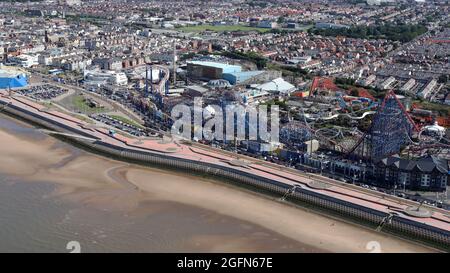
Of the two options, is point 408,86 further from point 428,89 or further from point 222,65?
point 222,65

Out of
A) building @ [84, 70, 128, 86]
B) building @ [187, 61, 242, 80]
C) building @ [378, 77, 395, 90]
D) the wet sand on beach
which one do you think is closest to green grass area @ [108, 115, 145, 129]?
the wet sand on beach

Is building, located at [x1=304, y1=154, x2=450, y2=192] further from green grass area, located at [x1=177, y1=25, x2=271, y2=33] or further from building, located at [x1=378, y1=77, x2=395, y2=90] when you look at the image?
green grass area, located at [x1=177, y1=25, x2=271, y2=33]

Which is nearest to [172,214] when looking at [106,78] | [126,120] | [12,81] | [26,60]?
[126,120]

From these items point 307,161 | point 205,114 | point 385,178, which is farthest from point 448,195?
point 205,114

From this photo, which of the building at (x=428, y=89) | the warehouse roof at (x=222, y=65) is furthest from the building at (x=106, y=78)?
the building at (x=428, y=89)

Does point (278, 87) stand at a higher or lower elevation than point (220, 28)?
lower
